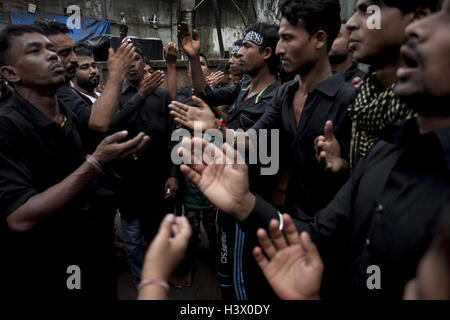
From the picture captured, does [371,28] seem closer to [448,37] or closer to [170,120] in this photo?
[448,37]

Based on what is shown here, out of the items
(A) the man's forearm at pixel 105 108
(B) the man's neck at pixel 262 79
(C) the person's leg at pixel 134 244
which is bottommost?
(C) the person's leg at pixel 134 244

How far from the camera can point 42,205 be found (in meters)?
1.54

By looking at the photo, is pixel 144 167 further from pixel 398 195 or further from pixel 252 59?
pixel 398 195

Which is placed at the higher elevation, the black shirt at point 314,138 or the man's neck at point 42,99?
the man's neck at point 42,99

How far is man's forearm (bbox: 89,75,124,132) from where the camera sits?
7.31ft

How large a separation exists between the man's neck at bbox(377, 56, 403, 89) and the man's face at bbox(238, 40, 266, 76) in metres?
1.43

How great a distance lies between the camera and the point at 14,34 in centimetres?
192

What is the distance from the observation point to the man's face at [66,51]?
278cm

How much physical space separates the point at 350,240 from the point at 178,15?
18062mm

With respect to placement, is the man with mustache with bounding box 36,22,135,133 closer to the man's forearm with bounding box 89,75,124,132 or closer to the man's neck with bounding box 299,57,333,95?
the man's forearm with bounding box 89,75,124,132

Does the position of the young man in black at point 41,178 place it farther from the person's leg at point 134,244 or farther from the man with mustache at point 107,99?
the person's leg at point 134,244

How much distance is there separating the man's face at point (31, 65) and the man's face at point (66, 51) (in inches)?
35.4

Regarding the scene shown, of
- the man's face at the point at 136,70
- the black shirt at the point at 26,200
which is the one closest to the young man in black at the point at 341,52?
the man's face at the point at 136,70
